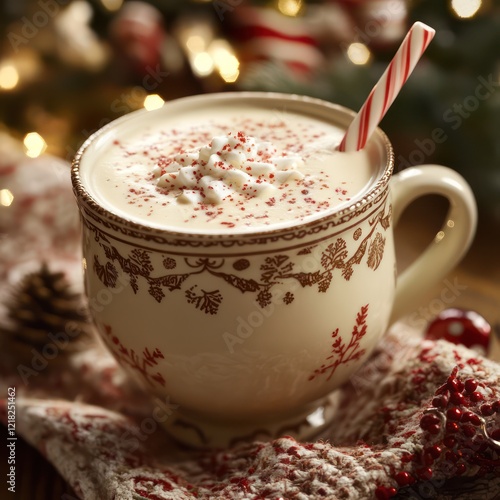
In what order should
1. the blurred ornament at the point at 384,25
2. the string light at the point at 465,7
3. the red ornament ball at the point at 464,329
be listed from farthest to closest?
the blurred ornament at the point at 384,25 < the string light at the point at 465,7 < the red ornament ball at the point at 464,329

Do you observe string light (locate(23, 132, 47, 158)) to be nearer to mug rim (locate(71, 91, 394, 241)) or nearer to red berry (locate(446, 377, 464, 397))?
mug rim (locate(71, 91, 394, 241))

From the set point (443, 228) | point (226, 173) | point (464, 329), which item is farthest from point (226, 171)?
point (464, 329)

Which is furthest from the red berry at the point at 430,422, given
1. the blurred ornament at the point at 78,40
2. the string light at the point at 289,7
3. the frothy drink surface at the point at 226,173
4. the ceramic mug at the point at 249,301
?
the blurred ornament at the point at 78,40

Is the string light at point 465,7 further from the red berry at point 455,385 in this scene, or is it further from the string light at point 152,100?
the red berry at point 455,385

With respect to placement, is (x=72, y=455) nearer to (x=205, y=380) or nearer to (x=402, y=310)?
(x=205, y=380)

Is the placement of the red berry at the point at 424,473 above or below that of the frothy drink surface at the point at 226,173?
below

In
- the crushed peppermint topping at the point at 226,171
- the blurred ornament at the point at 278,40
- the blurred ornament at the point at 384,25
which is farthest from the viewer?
the blurred ornament at the point at 278,40

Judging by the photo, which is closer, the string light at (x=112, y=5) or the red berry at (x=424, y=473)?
the red berry at (x=424, y=473)

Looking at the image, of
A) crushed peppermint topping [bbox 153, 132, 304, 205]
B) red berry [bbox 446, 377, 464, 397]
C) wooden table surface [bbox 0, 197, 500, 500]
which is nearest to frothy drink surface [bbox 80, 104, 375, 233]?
crushed peppermint topping [bbox 153, 132, 304, 205]
